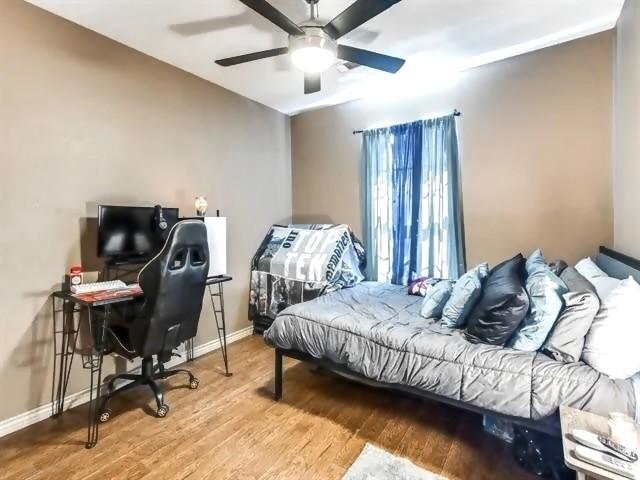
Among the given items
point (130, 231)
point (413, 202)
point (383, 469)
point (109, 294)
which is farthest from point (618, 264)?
point (130, 231)

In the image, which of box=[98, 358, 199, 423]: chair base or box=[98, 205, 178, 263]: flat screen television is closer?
box=[98, 358, 199, 423]: chair base

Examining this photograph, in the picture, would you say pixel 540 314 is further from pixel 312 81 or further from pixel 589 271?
pixel 312 81

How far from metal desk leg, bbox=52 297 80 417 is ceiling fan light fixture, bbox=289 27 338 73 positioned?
228cm

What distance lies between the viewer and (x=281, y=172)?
4184 millimetres

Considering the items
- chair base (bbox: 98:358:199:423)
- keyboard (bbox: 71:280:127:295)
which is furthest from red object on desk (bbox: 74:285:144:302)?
chair base (bbox: 98:358:199:423)

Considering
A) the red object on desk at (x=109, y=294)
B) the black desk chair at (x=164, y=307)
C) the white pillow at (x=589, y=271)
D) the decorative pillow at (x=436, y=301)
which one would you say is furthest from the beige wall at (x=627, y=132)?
the red object on desk at (x=109, y=294)

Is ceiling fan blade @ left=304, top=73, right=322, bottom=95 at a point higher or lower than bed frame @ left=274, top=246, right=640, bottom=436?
higher

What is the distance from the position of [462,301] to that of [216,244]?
205 centimetres

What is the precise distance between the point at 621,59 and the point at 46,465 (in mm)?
4324

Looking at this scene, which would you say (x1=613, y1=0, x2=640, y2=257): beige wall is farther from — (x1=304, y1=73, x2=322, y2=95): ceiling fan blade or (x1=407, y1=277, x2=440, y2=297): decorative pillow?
(x1=304, y1=73, x2=322, y2=95): ceiling fan blade

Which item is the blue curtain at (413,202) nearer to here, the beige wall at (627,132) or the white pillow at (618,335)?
the beige wall at (627,132)

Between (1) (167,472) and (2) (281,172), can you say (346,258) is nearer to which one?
(2) (281,172)

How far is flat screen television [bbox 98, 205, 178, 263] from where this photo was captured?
2334 mm

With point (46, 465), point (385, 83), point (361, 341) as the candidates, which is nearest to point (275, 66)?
point (385, 83)
